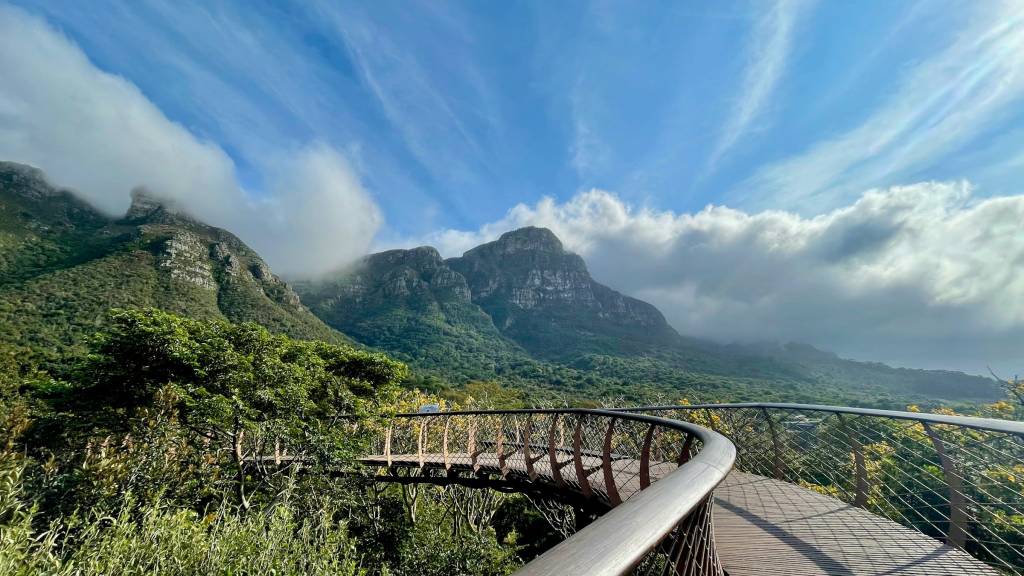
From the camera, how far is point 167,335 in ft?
31.4

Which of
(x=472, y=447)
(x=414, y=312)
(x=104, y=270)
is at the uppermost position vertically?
(x=414, y=312)

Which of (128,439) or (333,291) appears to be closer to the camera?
(128,439)

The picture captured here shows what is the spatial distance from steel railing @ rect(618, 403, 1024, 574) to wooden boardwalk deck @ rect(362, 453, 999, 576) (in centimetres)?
16

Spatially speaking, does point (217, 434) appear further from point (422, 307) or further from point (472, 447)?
point (422, 307)

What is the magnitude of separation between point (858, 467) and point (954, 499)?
1115 millimetres

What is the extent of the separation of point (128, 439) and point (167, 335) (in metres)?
4.92

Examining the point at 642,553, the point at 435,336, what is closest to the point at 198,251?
the point at 435,336

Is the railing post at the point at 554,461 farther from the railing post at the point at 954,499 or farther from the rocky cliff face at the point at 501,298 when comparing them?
the rocky cliff face at the point at 501,298

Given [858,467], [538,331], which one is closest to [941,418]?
[858,467]

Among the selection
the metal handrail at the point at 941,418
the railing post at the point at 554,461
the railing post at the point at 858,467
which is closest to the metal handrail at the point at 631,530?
the metal handrail at the point at 941,418

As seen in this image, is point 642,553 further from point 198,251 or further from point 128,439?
point 198,251

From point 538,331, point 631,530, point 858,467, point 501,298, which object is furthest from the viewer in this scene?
point 501,298

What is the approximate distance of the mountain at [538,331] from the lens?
7812 cm

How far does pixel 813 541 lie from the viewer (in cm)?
307
